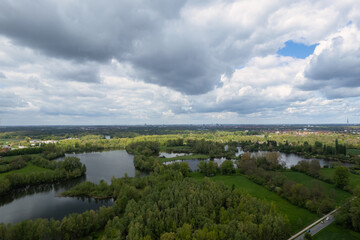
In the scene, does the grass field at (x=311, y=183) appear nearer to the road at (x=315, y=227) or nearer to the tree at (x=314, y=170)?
the tree at (x=314, y=170)

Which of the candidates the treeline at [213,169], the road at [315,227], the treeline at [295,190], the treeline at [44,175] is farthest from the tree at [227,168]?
the treeline at [44,175]

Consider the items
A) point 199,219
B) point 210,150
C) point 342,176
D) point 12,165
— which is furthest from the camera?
point 210,150

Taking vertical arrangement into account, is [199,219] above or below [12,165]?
above

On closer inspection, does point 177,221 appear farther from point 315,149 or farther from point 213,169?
point 315,149

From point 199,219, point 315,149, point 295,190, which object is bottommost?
point 295,190

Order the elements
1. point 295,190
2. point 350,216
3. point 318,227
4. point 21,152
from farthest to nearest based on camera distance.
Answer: point 21,152 → point 295,190 → point 318,227 → point 350,216

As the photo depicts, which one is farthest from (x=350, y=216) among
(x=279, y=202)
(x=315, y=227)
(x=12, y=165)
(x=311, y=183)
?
(x=12, y=165)
